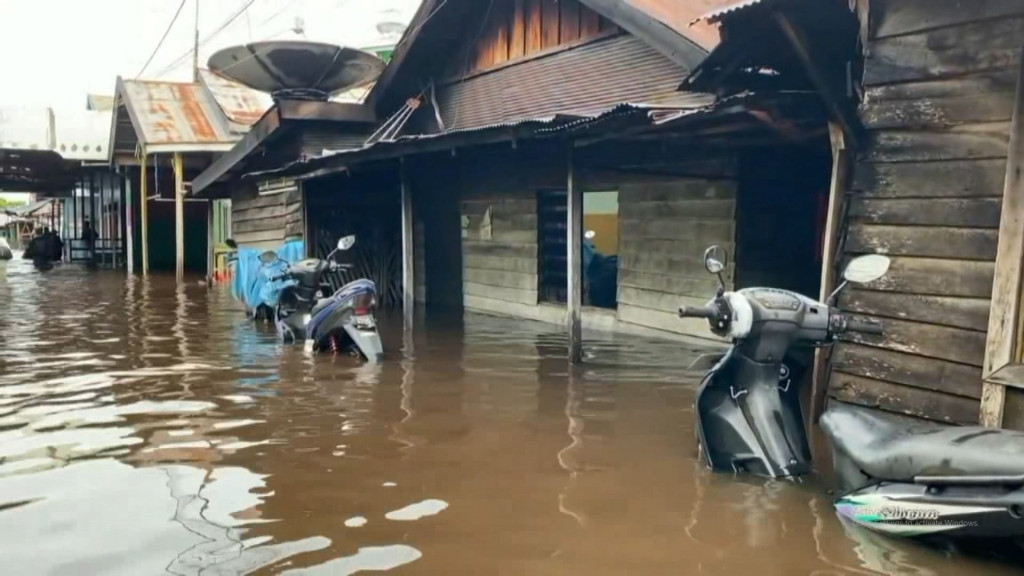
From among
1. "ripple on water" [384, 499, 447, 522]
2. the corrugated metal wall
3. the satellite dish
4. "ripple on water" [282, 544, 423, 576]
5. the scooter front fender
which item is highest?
the satellite dish

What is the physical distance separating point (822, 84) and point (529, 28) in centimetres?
733

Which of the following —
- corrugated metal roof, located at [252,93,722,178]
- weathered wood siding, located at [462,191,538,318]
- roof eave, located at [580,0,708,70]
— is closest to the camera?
corrugated metal roof, located at [252,93,722,178]

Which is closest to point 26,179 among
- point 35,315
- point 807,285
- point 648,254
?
point 35,315

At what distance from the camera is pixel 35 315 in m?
13.4

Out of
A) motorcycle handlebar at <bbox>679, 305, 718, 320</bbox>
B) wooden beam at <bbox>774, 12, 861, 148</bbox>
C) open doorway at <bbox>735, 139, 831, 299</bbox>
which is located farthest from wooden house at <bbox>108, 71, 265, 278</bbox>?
motorcycle handlebar at <bbox>679, 305, 718, 320</bbox>

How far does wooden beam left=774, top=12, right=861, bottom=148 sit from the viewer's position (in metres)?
5.54

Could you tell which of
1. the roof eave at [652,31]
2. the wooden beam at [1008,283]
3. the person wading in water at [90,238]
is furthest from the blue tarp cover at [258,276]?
the person wading in water at [90,238]

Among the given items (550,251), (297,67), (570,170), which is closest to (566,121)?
(570,170)

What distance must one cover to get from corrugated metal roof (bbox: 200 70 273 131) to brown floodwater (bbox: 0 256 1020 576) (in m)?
11.4

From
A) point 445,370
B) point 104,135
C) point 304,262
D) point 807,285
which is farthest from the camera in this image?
point 104,135

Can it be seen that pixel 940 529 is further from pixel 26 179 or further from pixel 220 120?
pixel 26 179

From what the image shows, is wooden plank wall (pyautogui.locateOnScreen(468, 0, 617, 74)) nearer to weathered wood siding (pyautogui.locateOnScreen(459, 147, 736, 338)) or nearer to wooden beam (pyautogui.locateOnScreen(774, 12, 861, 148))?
weathered wood siding (pyautogui.locateOnScreen(459, 147, 736, 338))

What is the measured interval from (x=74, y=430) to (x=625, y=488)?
378 cm

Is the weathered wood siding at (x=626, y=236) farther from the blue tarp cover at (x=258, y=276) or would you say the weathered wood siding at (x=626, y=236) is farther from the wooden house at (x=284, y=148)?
the blue tarp cover at (x=258, y=276)
